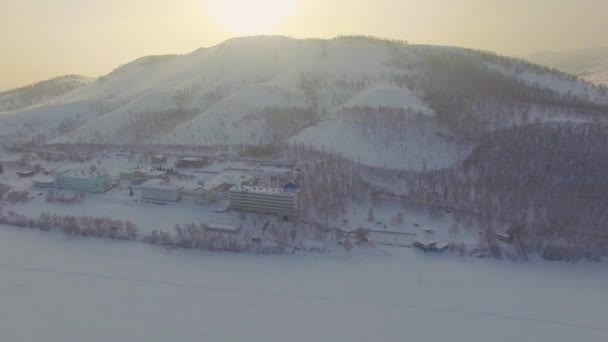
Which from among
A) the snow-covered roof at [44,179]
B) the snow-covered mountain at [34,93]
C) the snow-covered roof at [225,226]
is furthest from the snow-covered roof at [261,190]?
the snow-covered mountain at [34,93]

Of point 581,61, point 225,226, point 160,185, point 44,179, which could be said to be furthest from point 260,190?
point 581,61

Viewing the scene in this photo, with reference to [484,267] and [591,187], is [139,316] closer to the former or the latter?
[484,267]

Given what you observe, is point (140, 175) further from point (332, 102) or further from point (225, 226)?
point (332, 102)

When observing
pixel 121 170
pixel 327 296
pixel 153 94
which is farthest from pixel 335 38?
pixel 327 296

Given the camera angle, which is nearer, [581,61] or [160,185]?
[160,185]

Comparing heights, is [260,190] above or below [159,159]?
below

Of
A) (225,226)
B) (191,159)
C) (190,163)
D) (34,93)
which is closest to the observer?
(225,226)
